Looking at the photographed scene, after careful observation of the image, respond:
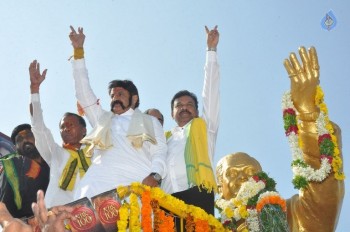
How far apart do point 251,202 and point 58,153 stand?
3.07 meters

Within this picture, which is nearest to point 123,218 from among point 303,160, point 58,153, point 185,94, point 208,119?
point 208,119

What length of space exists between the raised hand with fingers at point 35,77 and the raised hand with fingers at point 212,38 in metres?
2.02

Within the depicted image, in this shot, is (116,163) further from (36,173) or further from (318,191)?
(318,191)

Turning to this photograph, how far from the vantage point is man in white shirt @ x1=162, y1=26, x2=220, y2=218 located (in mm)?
6891

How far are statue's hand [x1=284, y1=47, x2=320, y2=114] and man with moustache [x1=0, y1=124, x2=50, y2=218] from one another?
149 inches

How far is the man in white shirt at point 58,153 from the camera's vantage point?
753 cm

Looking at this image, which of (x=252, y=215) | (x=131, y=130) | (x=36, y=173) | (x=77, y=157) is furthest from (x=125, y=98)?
(x=252, y=215)

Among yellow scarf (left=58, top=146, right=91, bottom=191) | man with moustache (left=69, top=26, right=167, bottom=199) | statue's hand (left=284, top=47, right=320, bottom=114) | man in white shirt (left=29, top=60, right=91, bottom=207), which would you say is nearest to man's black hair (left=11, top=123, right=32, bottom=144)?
man in white shirt (left=29, top=60, right=91, bottom=207)

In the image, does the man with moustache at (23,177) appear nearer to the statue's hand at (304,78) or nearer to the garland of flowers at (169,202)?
the garland of flowers at (169,202)

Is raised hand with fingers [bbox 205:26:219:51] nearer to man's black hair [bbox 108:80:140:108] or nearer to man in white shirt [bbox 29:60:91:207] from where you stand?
man's black hair [bbox 108:80:140:108]

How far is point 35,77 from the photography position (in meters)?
7.82

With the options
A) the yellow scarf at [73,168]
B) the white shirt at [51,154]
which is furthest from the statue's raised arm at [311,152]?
the white shirt at [51,154]

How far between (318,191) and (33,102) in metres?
4.19

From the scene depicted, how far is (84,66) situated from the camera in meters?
7.46
